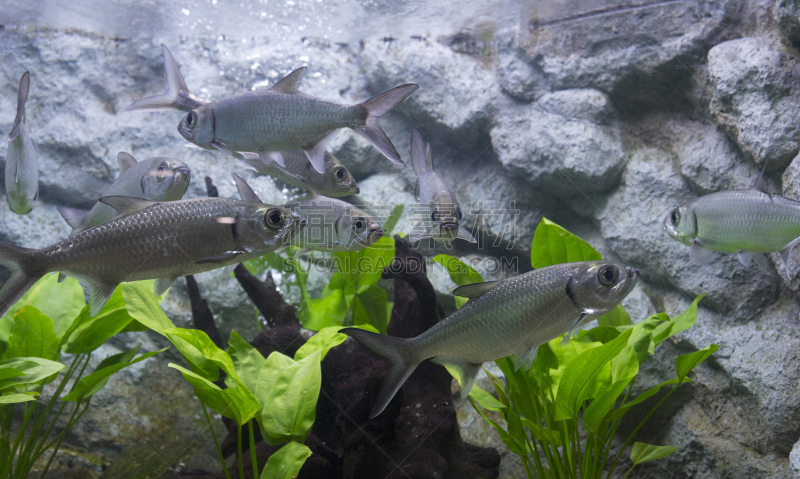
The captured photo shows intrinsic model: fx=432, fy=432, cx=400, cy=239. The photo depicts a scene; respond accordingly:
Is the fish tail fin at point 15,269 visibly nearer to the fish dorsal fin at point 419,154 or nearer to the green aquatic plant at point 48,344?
the green aquatic plant at point 48,344

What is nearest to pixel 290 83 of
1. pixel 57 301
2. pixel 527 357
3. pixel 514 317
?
pixel 514 317

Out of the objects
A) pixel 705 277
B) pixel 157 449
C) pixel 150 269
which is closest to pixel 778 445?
pixel 705 277

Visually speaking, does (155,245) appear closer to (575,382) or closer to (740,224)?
(575,382)

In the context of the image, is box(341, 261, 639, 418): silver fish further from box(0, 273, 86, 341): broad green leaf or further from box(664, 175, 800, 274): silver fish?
box(0, 273, 86, 341): broad green leaf

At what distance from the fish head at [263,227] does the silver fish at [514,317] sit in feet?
1.51

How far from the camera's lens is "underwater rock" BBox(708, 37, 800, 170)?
2889mm

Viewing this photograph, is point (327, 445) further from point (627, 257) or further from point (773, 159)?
point (773, 159)

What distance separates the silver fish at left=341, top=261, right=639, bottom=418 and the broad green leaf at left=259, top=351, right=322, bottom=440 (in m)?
0.38

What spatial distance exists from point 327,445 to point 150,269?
157cm

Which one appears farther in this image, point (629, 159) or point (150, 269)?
point (629, 159)

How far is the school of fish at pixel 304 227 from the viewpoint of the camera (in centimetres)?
128

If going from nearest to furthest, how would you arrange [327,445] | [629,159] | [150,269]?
[150,269]
[327,445]
[629,159]

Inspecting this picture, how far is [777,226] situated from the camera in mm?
2037

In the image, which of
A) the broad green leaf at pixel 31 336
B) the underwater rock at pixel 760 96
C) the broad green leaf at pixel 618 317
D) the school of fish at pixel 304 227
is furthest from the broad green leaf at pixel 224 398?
the underwater rock at pixel 760 96
